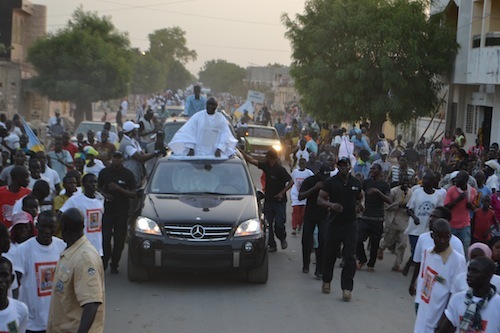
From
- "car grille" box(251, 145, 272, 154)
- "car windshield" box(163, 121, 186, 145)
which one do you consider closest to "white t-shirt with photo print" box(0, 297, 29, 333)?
"car windshield" box(163, 121, 186, 145)

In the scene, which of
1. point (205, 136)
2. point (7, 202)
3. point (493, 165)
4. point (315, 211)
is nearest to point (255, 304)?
point (315, 211)

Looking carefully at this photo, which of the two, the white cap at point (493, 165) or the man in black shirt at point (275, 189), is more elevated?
→ the white cap at point (493, 165)

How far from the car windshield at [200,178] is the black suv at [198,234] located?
0.23ft

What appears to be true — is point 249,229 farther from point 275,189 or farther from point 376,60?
point 376,60

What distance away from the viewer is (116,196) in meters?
11.9

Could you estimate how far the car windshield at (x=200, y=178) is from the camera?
12219 millimetres

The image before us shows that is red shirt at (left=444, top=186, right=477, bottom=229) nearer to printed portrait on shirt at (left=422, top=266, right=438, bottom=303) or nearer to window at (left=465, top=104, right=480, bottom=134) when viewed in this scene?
printed portrait on shirt at (left=422, top=266, right=438, bottom=303)

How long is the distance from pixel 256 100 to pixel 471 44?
716 inches

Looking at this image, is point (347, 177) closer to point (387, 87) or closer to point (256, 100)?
point (387, 87)

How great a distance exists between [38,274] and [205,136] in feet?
26.9

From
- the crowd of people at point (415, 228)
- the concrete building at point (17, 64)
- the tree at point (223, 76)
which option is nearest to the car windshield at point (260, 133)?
the concrete building at point (17, 64)

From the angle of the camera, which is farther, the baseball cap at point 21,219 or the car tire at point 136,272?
the car tire at point 136,272

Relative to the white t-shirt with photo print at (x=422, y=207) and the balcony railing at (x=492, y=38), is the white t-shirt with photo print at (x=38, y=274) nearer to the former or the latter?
the white t-shirt with photo print at (x=422, y=207)

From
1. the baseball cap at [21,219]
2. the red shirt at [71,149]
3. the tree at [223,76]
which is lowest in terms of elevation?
the baseball cap at [21,219]
